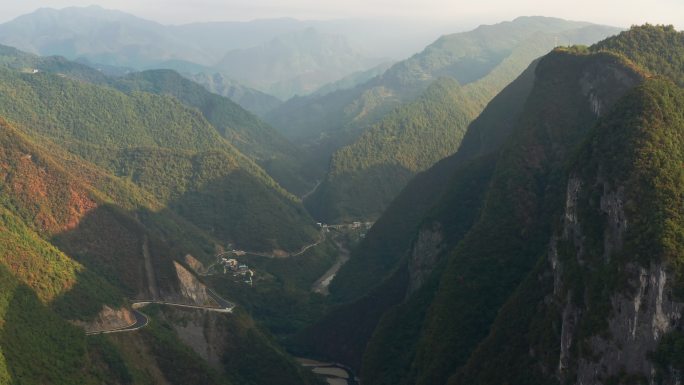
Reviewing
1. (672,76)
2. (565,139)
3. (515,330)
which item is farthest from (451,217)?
(515,330)

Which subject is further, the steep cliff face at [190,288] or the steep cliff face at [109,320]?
the steep cliff face at [190,288]

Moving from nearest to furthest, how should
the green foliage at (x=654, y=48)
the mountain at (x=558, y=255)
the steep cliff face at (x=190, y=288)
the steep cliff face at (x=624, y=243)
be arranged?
1. the steep cliff face at (x=624, y=243)
2. the mountain at (x=558, y=255)
3. the green foliage at (x=654, y=48)
4. the steep cliff face at (x=190, y=288)

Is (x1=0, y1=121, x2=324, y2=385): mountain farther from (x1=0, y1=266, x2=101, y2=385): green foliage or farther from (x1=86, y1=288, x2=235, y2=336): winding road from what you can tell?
(x1=86, y1=288, x2=235, y2=336): winding road

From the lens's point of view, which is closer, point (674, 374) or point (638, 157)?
point (674, 374)

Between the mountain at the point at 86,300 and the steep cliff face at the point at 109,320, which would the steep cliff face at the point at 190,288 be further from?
the steep cliff face at the point at 109,320

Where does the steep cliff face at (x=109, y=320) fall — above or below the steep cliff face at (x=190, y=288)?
above

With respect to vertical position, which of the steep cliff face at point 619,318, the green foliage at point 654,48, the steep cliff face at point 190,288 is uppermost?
the green foliage at point 654,48

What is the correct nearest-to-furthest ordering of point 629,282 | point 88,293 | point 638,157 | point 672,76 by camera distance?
point 629,282
point 638,157
point 88,293
point 672,76

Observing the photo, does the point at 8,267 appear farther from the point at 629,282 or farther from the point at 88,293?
the point at 629,282

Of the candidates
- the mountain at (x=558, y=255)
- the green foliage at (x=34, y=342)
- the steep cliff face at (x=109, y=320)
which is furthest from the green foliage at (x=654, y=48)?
the green foliage at (x=34, y=342)
